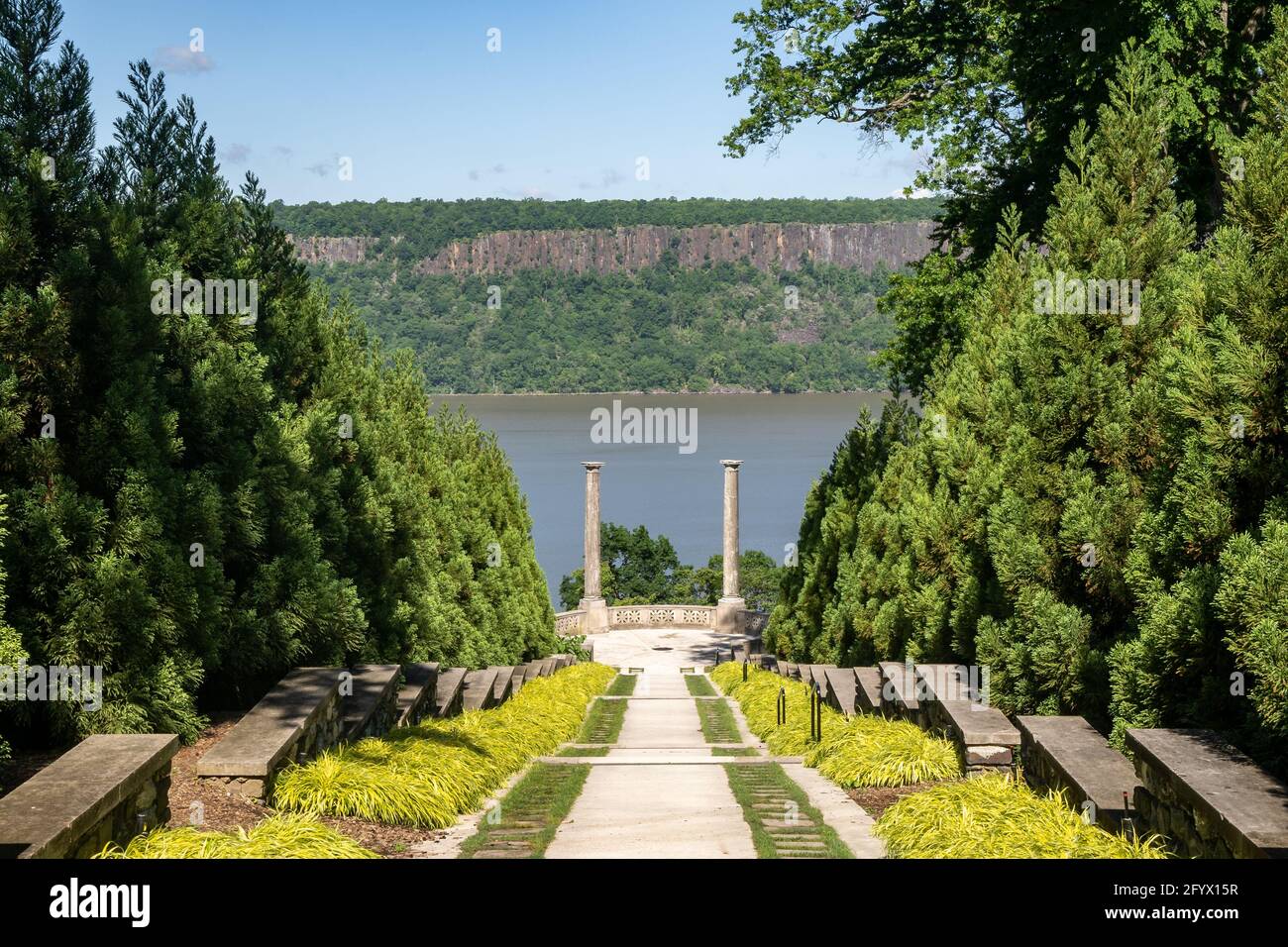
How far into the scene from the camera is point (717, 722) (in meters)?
18.5

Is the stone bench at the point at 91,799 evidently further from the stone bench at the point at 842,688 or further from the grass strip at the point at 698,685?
the grass strip at the point at 698,685

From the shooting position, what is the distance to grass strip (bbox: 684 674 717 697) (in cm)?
2508

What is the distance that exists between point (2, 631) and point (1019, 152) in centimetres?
1679

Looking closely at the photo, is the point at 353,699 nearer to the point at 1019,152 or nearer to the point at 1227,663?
the point at 1227,663

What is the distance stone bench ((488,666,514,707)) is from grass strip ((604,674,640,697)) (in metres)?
6.46

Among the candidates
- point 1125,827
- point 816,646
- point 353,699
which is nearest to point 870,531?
point 816,646

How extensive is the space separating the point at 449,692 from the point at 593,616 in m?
27.9

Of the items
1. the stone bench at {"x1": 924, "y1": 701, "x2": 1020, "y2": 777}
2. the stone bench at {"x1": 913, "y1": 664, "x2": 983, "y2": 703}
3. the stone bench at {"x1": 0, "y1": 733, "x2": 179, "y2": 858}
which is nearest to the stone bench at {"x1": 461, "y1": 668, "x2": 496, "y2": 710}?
the stone bench at {"x1": 913, "y1": 664, "x2": 983, "y2": 703}

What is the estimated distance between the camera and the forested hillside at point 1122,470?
24.2ft

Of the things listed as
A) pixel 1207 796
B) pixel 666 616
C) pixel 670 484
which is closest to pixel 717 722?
pixel 1207 796
